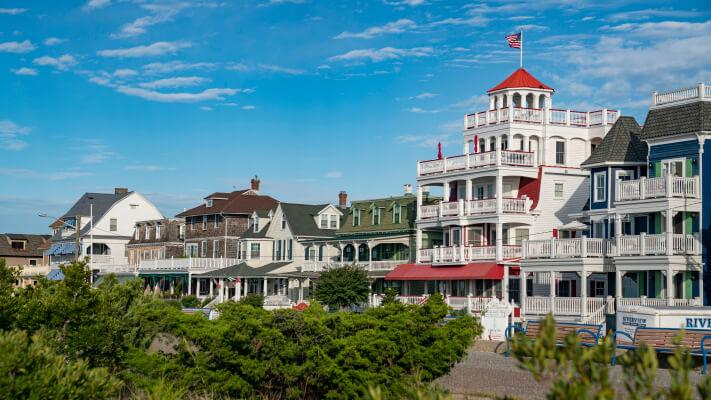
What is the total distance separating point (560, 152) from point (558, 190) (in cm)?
217

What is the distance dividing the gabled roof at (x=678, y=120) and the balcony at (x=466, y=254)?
34.6 feet

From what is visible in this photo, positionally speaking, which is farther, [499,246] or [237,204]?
[237,204]

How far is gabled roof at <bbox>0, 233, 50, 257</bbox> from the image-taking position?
108 meters

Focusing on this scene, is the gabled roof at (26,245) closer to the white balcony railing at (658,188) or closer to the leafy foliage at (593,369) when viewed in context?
the white balcony railing at (658,188)

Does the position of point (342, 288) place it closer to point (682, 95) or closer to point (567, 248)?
point (567, 248)

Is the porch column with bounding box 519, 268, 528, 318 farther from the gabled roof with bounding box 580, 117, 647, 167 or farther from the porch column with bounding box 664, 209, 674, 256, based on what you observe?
the porch column with bounding box 664, 209, 674, 256

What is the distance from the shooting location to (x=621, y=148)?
44.5m

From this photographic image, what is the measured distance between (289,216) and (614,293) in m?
31.1

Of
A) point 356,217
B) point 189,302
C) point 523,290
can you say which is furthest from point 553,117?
point 189,302

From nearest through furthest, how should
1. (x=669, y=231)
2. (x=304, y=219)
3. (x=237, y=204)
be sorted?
(x=669, y=231)
(x=304, y=219)
(x=237, y=204)

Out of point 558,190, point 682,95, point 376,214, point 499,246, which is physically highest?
point 682,95

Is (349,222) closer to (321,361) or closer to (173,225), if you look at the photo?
(173,225)

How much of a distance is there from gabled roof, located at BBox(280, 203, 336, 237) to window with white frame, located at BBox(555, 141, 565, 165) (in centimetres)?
2202

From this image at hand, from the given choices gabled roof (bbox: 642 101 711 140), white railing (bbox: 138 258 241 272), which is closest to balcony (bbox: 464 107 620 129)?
gabled roof (bbox: 642 101 711 140)
